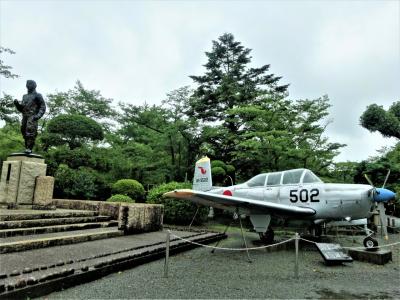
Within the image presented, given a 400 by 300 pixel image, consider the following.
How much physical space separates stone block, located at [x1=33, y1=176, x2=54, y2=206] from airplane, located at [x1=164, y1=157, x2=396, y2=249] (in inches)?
208

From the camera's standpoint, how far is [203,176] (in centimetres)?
1279

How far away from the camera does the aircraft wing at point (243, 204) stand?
731 centimetres

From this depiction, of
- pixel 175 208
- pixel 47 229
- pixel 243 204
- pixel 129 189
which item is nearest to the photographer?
pixel 47 229

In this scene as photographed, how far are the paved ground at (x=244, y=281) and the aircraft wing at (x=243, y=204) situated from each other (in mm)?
1374

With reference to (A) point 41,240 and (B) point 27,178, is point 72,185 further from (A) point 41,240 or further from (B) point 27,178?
(A) point 41,240

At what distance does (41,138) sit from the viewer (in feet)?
59.3

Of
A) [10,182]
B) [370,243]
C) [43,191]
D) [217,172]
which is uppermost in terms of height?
[217,172]

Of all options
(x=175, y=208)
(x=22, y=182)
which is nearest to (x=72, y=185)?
(x=22, y=182)

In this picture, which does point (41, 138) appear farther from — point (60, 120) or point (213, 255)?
point (213, 255)

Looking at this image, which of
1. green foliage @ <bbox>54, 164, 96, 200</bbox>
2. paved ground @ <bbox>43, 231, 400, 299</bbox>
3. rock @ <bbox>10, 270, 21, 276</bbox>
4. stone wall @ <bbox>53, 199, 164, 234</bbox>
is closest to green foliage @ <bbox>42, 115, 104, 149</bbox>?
green foliage @ <bbox>54, 164, 96, 200</bbox>

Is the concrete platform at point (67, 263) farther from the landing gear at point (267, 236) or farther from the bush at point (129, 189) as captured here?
the bush at point (129, 189)

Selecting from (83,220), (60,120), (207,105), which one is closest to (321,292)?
(83,220)

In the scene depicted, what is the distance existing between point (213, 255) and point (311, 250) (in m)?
3.19

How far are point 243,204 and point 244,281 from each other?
117 inches
